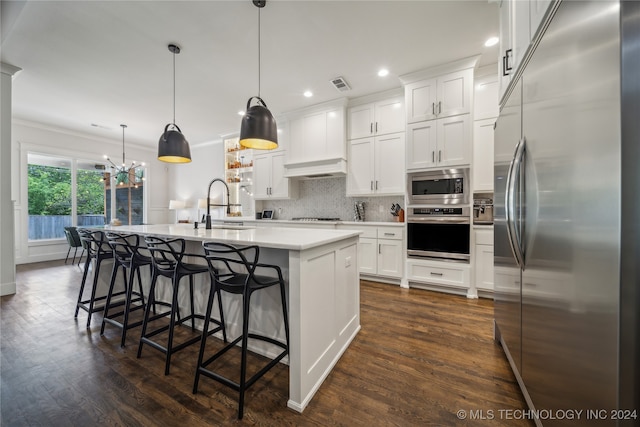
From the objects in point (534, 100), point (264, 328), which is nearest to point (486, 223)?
point (534, 100)

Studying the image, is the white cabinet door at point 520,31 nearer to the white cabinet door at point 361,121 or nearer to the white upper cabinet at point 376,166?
the white upper cabinet at point 376,166

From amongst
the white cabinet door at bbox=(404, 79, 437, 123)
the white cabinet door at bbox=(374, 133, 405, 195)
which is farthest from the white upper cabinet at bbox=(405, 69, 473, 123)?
the white cabinet door at bbox=(374, 133, 405, 195)

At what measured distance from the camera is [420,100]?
3447 millimetres

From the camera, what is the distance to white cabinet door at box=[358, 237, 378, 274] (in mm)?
3758

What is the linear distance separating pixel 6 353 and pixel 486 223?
→ 193 inches

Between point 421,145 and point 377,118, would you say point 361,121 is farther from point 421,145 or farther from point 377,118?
point 421,145

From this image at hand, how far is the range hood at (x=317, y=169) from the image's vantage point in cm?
417

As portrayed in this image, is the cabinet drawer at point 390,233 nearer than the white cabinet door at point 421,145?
No

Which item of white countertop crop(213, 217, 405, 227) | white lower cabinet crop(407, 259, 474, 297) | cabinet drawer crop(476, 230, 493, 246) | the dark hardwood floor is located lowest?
the dark hardwood floor

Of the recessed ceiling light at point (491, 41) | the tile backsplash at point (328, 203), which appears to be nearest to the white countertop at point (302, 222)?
the tile backsplash at point (328, 203)

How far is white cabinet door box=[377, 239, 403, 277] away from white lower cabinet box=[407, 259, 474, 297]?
6.5 inches

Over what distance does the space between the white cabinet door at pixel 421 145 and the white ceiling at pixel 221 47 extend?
0.78 meters

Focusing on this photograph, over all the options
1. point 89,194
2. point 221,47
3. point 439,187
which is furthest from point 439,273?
point 89,194

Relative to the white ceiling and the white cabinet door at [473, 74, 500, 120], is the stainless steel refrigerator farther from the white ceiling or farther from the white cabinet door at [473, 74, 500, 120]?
the white cabinet door at [473, 74, 500, 120]
